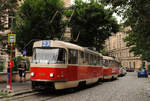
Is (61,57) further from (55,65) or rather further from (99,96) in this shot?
(99,96)

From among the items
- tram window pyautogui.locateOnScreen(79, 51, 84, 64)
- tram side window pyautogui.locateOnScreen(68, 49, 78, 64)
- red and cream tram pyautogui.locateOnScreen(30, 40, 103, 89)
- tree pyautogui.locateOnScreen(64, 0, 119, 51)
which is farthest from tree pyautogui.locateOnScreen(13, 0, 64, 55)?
tree pyautogui.locateOnScreen(64, 0, 119, 51)

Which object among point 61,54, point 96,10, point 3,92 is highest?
point 96,10

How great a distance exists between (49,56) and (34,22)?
274 inches

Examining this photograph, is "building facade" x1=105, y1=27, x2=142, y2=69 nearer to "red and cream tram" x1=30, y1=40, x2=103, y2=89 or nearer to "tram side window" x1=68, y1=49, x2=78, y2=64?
"tram side window" x1=68, y1=49, x2=78, y2=64

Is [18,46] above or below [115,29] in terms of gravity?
below

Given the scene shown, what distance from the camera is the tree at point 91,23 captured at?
2608 cm

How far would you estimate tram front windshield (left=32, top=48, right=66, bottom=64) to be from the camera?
11.1 meters

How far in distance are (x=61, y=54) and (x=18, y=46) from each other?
8534 millimetres

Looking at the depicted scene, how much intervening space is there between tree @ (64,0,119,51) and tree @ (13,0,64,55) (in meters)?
7.16

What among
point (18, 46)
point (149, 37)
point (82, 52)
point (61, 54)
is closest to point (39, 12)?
point (18, 46)

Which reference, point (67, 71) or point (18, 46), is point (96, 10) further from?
point (67, 71)

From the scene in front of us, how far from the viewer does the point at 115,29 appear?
2856 cm

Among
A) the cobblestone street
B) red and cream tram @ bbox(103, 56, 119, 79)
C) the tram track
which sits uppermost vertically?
red and cream tram @ bbox(103, 56, 119, 79)

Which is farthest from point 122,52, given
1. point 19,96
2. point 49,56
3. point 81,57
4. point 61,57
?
point 19,96
